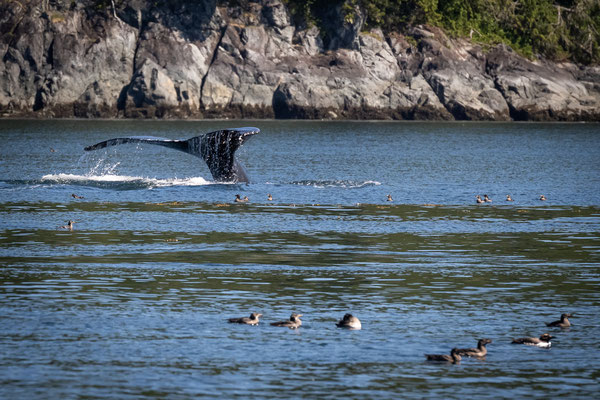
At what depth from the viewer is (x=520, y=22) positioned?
15050 cm

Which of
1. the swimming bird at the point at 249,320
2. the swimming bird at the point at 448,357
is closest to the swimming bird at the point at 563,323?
the swimming bird at the point at 448,357

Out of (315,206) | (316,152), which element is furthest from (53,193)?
(316,152)

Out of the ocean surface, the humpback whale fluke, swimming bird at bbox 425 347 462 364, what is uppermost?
the humpback whale fluke

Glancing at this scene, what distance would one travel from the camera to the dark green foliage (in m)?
144

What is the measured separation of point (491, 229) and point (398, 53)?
338 ft

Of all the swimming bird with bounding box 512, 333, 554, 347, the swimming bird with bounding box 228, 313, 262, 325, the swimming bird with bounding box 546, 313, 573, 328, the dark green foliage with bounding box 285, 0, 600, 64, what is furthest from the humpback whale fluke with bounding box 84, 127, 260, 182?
the dark green foliage with bounding box 285, 0, 600, 64

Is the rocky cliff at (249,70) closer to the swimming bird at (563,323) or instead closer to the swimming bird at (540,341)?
the swimming bird at (563,323)

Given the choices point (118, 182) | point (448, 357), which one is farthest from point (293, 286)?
point (118, 182)

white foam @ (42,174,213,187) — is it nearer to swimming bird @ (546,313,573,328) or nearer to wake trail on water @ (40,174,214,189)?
wake trail on water @ (40,174,214,189)

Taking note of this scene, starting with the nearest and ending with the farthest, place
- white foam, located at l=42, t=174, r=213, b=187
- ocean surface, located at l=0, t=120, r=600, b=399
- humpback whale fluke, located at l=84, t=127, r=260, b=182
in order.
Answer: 1. ocean surface, located at l=0, t=120, r=600, b=399
2. humpback whale fluke, located at l=84, t=127, r=260, b=182
3. white foam, located at l=42, t=174, r=213, b=187

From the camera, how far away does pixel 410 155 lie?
274ft

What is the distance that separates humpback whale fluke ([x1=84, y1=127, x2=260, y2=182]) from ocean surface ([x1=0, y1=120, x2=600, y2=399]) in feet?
5.20

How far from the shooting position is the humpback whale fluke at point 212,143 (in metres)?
44.0

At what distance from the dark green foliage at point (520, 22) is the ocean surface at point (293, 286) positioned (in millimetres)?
87374
